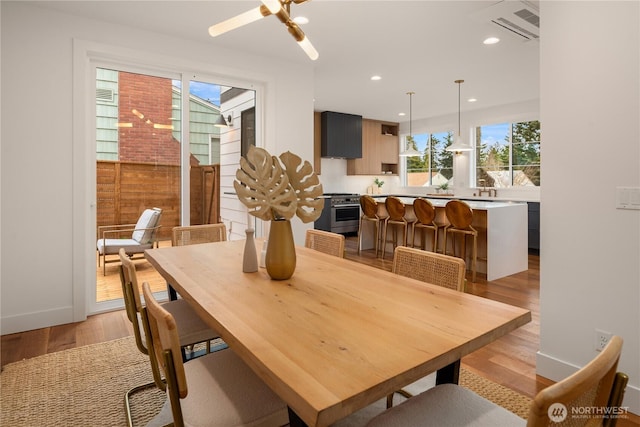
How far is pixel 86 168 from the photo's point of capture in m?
3.16

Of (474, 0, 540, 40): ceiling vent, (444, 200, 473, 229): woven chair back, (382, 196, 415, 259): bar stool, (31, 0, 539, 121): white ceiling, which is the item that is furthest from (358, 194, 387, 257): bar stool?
(474, 0, 540, 40): ceiling vent

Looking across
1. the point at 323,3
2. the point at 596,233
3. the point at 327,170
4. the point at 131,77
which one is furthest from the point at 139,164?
the point at 327,170

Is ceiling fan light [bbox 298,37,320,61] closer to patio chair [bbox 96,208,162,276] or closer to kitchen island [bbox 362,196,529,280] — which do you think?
patio chair [bbox 96,208,162,276]

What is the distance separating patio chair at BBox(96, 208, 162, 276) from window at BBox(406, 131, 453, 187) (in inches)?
222

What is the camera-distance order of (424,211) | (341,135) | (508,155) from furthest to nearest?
(341,135)
(508,155)
(424,211)

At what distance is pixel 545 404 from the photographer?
0.63 metres

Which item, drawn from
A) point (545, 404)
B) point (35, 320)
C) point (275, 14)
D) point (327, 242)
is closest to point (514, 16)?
point (275, 14)

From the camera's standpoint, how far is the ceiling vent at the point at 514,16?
9.14ft

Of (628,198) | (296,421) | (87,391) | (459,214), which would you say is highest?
(628,198)

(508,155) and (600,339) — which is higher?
(508,155)

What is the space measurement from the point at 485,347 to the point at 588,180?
1.35 metres

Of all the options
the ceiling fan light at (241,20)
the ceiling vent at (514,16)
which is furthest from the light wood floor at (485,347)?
the ceiling vent at (514,16)

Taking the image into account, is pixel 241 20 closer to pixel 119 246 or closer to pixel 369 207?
pixel 119 246

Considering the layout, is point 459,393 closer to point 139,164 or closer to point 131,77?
point 139,164
